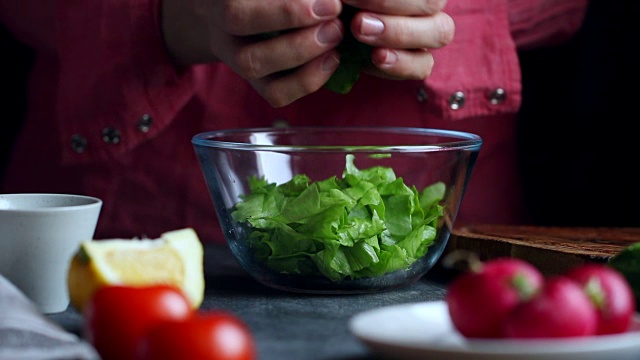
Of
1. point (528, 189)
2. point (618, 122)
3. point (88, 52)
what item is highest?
point (88, 52)

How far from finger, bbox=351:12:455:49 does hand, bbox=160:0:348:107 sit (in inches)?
0.6

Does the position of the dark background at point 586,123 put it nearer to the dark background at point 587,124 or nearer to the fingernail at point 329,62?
the dark background at point 587,124

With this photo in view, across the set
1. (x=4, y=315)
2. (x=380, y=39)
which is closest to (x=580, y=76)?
(x=380, y=39)

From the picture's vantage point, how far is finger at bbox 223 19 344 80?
1.13m

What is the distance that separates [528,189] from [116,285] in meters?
1.10

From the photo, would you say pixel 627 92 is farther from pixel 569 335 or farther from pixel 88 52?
pixel 569 335

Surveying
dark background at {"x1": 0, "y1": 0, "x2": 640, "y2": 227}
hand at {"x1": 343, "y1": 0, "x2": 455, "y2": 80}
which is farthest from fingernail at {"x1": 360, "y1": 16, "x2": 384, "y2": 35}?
dark background at {"x1": 0, "y1": 0, "x2": 640, "y2": 227}

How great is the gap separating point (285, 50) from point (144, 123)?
36 centimetres

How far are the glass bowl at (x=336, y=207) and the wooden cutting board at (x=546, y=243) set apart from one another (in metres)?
0.08

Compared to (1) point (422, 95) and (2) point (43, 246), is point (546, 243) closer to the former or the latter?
(1) point (422, 95)

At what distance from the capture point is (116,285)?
0.83 m

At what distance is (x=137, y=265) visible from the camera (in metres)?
0.87

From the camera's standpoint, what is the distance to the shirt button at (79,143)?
1446 mm

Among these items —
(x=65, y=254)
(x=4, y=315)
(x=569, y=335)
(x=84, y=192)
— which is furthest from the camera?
(x=84, y=192)
